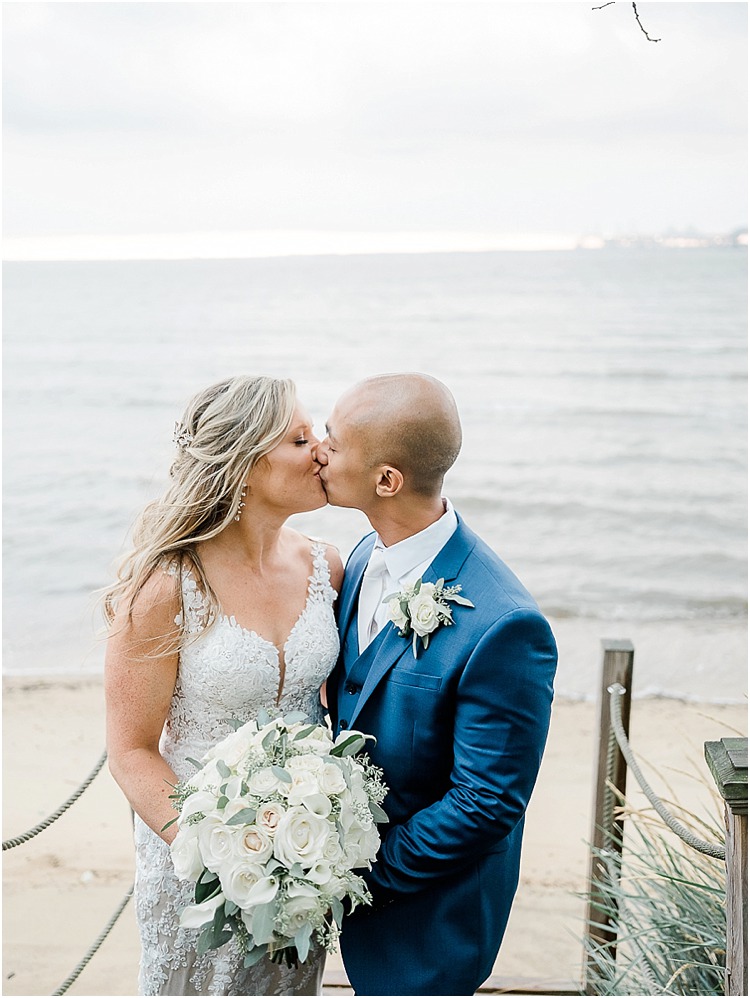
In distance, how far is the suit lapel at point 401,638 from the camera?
2734 millimetres

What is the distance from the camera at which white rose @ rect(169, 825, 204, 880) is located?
2262 millimetres

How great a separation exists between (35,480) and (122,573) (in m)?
17.4

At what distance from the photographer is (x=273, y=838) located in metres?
2.19

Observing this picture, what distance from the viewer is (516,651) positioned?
260 centimetres

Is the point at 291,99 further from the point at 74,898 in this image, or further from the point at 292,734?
the point at 292,734

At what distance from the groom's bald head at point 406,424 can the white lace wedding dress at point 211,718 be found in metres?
0.62

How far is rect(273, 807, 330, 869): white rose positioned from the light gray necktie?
0.82 m

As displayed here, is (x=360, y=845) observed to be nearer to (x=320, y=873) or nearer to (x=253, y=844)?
(x=320, y=873)

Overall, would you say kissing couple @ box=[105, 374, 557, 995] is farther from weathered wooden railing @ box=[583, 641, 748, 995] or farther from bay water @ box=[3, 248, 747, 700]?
weathered wooden railing @ box=[583, 641, 748, 995]

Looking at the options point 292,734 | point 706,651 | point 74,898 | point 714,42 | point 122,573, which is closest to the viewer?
point 292,734

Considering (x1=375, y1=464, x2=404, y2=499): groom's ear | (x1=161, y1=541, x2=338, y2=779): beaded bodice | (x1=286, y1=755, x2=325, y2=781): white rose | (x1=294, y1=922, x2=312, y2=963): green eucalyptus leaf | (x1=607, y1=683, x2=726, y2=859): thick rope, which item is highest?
(x1=375, y1=464, x2=404, y2=499): groom's ear

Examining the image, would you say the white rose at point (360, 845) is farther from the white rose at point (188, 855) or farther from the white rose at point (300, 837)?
the white rose at point (188, 855)

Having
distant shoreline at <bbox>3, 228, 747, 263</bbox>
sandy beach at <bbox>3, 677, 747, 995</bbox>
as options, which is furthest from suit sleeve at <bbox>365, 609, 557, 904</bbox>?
distant shoreline at <bbox>3, 228, 747, 263</bbox>

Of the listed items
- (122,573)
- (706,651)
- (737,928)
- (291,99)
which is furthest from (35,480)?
(291,99)
